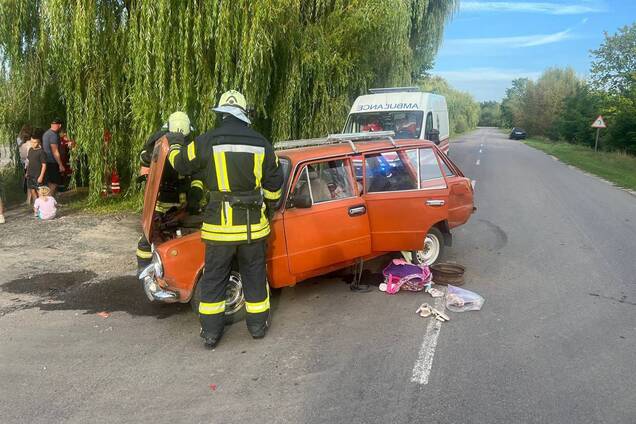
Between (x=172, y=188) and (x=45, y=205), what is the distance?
15.3 feet

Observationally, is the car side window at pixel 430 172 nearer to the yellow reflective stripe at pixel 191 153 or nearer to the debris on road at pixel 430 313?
the debris on road at pixel 430 313

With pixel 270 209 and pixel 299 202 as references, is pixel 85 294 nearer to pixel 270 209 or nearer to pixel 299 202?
pixel 270 209

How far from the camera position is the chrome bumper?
4465 mm

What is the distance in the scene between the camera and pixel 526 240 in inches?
299

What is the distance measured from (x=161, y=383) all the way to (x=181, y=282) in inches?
42.9

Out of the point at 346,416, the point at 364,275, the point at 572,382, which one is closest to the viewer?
the point at 346,416

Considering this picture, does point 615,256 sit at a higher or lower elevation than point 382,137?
lower

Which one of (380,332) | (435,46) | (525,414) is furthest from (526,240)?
(435,46)

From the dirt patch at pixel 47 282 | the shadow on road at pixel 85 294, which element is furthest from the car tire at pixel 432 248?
→ the dirt patch at pixel 47 282

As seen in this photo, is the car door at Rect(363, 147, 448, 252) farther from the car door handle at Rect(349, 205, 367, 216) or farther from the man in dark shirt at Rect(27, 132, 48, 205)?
the man in dark shirt at Rect(27, 132, 48, 205)

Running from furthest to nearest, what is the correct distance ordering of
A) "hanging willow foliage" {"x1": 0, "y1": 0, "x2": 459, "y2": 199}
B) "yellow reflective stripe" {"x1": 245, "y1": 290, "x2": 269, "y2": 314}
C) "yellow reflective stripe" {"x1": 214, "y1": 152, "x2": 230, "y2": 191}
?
1. "hanging willow foliage" {"x1": 0, "y1": 0, "x2": 459, "y2": 199}
2. "yellow reflective stripe" {"x1": 245, "y1": 290, "x2": 269, "y2": 314}
3. "yellow reflective stripe" {"x1": 214, "y1": 152, "x2": 230, "y2": 191}

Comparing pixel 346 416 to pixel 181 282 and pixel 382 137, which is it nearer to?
pixel 181 282

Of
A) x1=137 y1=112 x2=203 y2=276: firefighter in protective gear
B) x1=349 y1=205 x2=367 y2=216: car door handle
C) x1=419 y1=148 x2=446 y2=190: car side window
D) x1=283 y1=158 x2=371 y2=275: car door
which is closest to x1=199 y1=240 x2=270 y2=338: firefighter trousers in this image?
x1=283 y1=158 x2=371 y2=275: car door

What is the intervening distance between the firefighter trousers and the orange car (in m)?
0.45
